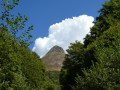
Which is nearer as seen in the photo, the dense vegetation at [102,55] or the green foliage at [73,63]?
the dense vegetation at [102,55]

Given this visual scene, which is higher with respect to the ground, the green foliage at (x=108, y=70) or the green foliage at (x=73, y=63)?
the green foliage at (x=73, y=63)

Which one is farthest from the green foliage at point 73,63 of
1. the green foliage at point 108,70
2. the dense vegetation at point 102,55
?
the green foliage at point 108,70

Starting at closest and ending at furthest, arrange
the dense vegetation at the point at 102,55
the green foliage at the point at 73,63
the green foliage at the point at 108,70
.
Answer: the green foliage at the point at 108,70 → the dense vegetation at the point at 102,55 → the green foliage at the point at 73,63

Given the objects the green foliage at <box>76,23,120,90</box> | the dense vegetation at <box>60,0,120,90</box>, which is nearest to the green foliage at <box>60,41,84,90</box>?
the dense vegetation at <box>60,0,120,90</box>

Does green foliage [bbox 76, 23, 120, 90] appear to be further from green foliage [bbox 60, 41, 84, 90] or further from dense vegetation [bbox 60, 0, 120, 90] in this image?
green foliage [bbox 60, 41, 84, 90]

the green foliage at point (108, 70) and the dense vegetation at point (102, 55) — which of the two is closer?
the green foliage at point (108, 70)

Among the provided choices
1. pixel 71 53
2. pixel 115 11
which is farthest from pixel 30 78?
pixel 115 11

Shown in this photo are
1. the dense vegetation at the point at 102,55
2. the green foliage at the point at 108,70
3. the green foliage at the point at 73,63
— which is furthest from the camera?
the green foliage at the point at 73,63

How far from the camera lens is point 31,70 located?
46.0 m

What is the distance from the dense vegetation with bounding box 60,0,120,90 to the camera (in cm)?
1752

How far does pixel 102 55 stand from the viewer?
18438 millimetres

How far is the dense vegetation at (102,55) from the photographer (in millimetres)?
17516

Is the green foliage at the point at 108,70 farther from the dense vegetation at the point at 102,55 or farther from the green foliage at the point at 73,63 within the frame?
the green foliage at the point at 73,63

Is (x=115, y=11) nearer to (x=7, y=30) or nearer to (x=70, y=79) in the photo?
(x=70, y=79)
